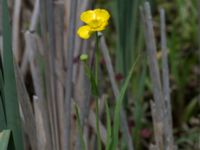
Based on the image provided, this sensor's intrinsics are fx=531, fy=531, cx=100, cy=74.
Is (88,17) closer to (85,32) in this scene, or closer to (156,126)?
(85,32)

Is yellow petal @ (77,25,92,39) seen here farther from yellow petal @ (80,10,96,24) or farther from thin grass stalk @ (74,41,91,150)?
thin grass stalk @ (74,41,91,150)

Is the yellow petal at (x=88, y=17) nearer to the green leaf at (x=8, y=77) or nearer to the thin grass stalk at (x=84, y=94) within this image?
the green leaf at (x=8, y=77)

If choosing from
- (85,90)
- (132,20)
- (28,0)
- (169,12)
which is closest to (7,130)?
(85,90)

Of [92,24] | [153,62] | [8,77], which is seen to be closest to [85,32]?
[92,24]

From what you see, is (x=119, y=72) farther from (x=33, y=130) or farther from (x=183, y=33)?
(x=183, y=33)

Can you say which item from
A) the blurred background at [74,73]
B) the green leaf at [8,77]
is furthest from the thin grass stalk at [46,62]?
the green leaf at [8,77]

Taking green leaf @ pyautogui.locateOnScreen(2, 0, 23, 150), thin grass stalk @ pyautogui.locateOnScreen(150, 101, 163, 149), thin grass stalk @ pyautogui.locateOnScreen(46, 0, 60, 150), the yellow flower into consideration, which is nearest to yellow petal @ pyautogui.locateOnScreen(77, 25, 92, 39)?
the yellow flower

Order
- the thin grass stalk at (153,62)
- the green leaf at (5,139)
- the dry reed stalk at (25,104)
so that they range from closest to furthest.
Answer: the green leaf at (5,139)
the dry reed stalk at (25,104)
the thin grass stalk at (153,62)

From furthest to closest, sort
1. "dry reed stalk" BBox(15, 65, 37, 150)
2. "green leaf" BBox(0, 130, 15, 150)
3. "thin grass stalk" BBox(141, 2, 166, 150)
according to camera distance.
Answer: "thin grass stalk" BBox(141, 2, 166, 150), "dry reed stalk" BBox(15, 65, 37, 150), "green leaf" BBox(0, 130, 15, 150)
